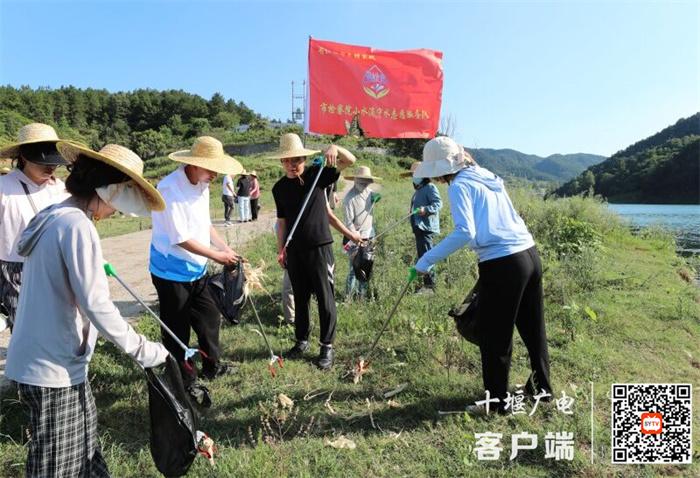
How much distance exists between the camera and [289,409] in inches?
122

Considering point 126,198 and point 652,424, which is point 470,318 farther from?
point 126,198

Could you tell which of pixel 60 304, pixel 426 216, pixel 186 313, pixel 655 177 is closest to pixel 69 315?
pixel 60 304

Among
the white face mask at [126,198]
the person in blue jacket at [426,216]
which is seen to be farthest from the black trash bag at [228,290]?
the person in blue jacket at [426,216]

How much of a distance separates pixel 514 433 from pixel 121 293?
18.5ft

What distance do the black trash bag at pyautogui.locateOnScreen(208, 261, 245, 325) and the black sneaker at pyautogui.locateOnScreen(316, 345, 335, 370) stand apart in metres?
0.90

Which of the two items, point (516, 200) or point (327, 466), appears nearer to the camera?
point (327, 466)

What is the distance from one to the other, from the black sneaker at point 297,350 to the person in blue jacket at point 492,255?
158cm

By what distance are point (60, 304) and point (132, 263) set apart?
7309 millimetres

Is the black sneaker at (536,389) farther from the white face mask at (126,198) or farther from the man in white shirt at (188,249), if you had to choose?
the white face mask at (126,198)

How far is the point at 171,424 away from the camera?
1913 mm

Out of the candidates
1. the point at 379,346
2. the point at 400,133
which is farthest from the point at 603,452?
the point at 400,133

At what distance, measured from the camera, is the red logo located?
9.06 ft

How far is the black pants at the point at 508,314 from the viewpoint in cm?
280

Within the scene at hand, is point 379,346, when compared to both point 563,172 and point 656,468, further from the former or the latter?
point 563,172
